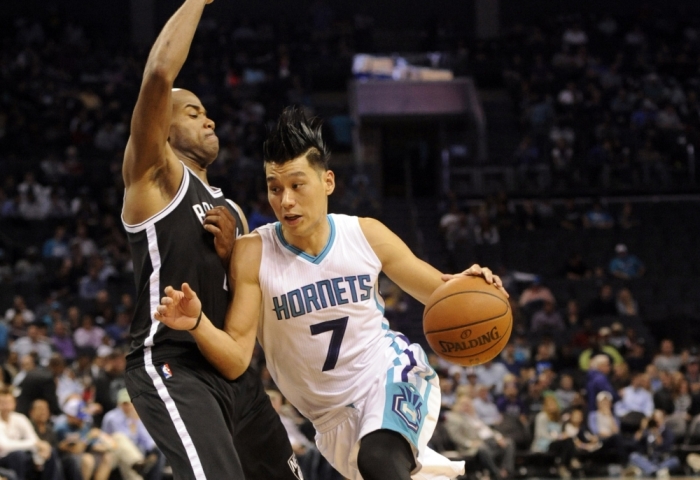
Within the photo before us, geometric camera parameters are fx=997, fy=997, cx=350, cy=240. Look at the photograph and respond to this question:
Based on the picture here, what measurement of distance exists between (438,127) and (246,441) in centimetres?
1847

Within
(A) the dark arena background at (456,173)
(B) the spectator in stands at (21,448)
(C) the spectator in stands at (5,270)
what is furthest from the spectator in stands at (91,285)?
(B) the spectator in stands at (21,448)

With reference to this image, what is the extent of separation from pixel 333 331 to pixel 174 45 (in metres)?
1.26

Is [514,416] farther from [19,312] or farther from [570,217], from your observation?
[19,312]

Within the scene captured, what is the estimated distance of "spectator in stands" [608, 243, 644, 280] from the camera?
16.0 metres

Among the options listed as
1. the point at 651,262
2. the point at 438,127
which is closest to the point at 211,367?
the point at 651,262

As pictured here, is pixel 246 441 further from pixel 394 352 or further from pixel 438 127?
pixel 438 127

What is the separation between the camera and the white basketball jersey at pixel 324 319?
3926 mm

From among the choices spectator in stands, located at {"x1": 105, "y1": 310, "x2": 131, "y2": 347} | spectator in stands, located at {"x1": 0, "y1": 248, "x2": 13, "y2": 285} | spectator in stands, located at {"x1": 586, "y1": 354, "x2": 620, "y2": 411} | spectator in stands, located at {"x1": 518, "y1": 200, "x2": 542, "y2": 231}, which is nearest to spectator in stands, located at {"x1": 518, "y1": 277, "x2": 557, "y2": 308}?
spectator in stands, located at {"x1": 518, "y1": 200, "x2": 542, "y2": 231}

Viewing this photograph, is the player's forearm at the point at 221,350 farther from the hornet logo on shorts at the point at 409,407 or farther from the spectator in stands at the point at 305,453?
the spectator in stands at the point at 305,453

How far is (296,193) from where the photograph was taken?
3.91 meters

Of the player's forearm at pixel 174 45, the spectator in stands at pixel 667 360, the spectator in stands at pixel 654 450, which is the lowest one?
the spectator in stands at pixel 654 450

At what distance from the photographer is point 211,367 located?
3.84m

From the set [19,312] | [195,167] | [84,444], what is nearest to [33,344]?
[19,312]

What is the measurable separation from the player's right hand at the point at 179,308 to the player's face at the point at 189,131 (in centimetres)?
82
